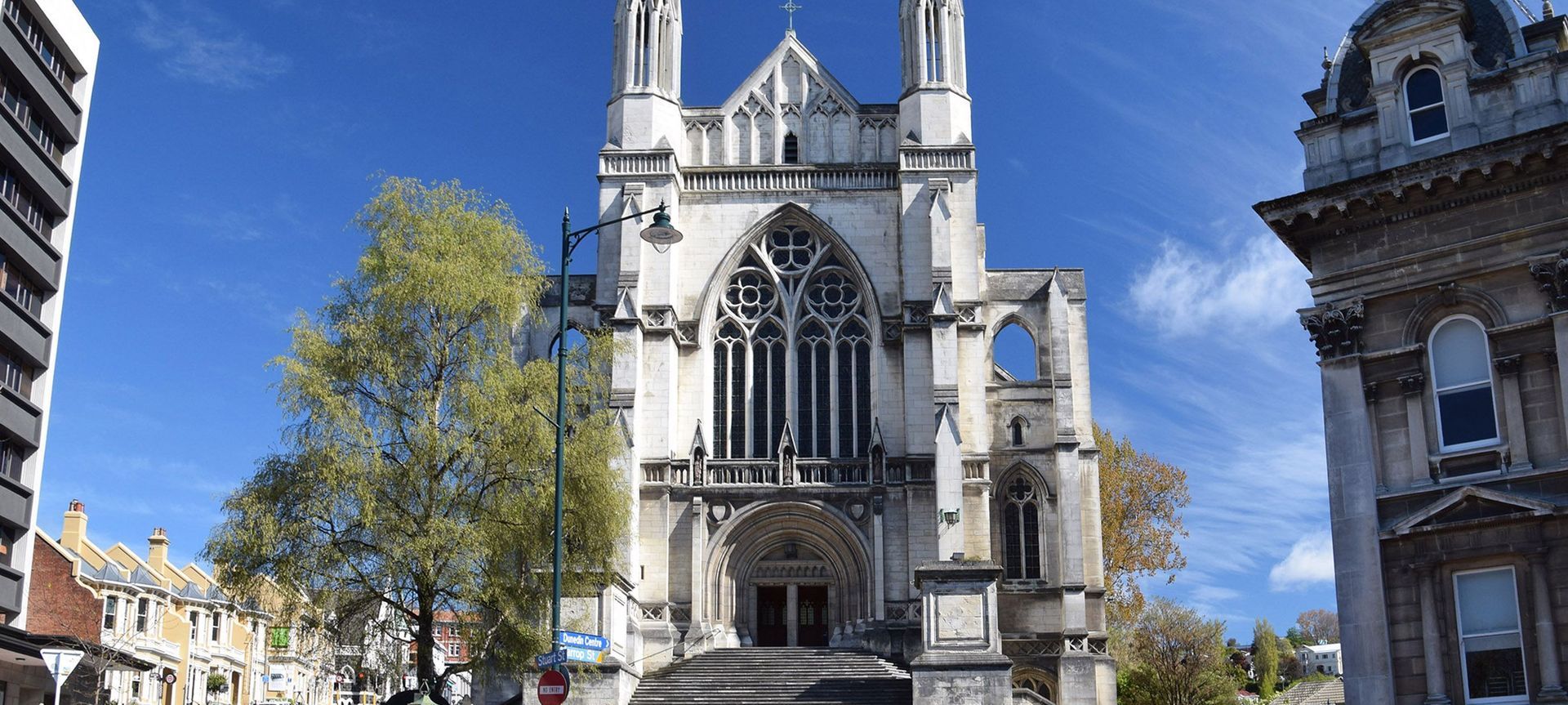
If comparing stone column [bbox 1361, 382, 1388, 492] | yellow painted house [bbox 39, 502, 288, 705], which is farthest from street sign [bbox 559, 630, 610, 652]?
yellow painted house [bbox 39, 502, 288, 705]

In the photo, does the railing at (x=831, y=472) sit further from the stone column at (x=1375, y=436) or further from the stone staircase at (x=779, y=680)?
the stone column at (x=1375, y=436)

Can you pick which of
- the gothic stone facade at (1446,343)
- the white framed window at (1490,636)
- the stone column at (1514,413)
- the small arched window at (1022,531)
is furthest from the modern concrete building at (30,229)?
the stone column at (1514,413)

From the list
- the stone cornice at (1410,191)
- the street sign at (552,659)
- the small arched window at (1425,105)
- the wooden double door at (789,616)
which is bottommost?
the street sign at (552,659)

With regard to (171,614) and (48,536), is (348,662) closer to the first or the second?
(48,536)

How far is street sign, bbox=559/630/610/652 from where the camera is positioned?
18031mm

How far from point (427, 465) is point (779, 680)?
11.2m

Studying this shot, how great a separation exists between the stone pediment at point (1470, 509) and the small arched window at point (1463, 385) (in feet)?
2.75

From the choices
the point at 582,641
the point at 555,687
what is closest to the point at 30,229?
the point at 582,641

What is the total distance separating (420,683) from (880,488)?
16745 millimetres

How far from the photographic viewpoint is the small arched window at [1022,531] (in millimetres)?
37688

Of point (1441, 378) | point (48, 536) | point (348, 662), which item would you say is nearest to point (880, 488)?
point (348, 662)

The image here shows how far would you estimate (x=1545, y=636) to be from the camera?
18.0 meters

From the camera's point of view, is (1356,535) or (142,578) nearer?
(1356,535)

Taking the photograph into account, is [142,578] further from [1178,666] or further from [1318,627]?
[1318,627]
